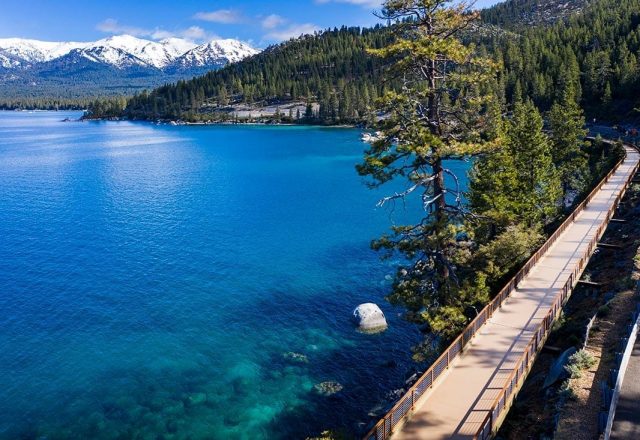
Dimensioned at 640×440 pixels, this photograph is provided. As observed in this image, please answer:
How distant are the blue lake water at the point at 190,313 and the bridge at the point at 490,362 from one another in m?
7.20

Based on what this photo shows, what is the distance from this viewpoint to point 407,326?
34.7m

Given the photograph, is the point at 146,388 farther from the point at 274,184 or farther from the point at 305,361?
the point at 274,184

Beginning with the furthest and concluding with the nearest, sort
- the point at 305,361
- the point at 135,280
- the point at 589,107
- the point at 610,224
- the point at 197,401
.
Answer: the point at 589,107 → the point at 135,280 → the point at 610,224 → the point at 305,361 → the point at 197,401

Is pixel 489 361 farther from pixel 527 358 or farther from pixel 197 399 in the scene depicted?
pixel 197 399

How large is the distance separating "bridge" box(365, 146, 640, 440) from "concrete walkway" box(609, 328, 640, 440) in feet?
11.0

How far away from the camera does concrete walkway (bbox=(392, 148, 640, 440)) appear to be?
1659 cm

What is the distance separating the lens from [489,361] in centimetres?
1984

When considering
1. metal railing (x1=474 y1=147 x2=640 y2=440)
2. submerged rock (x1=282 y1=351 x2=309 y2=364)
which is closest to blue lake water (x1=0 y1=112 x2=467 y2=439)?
submerged rock (x1=282 y1=351 x2=309 y2=364)

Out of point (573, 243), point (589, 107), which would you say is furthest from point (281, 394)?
point (589, 107)

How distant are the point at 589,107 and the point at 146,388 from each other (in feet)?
380

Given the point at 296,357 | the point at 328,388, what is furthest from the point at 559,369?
the point at 296,357

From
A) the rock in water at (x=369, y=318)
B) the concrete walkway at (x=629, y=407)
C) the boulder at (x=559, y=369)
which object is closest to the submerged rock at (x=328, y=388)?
the rock in water at (x=369, y=318)

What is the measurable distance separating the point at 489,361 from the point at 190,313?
24.5 metres

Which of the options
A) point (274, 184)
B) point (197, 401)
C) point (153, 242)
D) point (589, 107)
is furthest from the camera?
point (589, 107)
